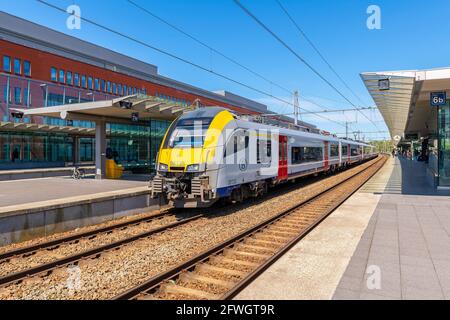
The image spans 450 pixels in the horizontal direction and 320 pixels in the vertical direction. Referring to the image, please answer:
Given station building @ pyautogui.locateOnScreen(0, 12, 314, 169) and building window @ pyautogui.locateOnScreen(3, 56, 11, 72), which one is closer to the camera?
station building @ pyautogui.locateOnScreen(0, 12, 314, 169)

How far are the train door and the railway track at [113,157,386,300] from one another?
18.3 ft

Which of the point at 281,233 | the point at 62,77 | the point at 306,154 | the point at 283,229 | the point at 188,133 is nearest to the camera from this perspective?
the point at 281,233

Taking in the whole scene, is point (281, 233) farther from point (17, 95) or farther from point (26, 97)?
point (26, 97)

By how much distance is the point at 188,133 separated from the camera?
Answer: 10.5 meters

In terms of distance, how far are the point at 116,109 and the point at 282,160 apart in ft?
24.9

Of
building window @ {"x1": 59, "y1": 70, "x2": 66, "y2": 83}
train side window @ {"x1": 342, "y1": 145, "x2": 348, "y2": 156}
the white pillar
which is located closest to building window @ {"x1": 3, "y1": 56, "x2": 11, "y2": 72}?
building window @ {"x1": 59, "y1": 70, "x2": 66, "y2": 83}

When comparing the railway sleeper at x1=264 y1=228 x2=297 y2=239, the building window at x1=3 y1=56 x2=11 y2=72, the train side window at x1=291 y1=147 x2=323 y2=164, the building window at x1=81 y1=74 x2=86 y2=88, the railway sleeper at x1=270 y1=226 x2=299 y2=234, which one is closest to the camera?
the railway sleeper at x1=264 y1=228 x2=297 y2=239

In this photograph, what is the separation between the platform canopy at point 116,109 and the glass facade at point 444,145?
39.1 ft

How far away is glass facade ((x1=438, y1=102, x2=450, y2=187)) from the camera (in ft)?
47.1

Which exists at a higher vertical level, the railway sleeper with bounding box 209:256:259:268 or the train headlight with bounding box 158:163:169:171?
the train headlight with bounding box 158:163:169:171

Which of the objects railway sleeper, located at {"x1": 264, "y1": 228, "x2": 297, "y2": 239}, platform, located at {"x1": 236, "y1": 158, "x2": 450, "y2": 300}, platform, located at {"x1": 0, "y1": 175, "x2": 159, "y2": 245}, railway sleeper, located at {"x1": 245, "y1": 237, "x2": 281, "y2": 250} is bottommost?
railway sleeper, located at {"x1": 245, "y1": 237, "x2": 281, "y2": 250}

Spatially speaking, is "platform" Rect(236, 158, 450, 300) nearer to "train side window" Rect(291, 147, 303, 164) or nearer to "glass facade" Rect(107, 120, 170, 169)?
"train side window" Rect(291, 147, 303, 164)

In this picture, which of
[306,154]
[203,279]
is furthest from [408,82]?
[203,279]

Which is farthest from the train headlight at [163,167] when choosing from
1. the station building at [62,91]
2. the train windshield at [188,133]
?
the station building at [62,91]
